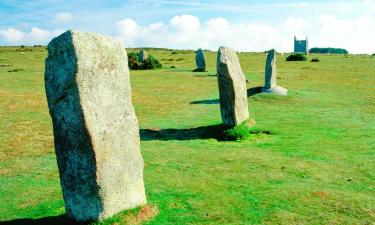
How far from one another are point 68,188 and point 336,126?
14.8 meters

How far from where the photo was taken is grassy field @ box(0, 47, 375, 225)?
35.0ft

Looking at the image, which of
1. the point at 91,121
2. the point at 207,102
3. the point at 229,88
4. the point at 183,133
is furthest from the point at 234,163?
the point at 207,102

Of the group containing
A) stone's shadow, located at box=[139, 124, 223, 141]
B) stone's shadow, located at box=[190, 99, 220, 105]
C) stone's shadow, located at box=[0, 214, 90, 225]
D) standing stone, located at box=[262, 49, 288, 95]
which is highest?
standing stone, located at box=[262, 49, 288, 95]

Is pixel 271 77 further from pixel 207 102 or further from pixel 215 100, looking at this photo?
pixel 207 102

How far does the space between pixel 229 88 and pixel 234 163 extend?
497 cm

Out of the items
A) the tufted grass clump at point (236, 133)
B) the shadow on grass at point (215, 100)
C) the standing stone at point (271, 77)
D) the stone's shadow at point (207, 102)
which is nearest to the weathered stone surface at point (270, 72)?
the standing stone at point (271, 77)

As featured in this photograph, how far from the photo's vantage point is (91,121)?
8.82 meters

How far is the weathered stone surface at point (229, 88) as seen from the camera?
734 inches

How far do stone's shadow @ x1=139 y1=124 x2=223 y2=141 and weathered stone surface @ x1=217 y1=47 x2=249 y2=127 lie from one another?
0.66 metres

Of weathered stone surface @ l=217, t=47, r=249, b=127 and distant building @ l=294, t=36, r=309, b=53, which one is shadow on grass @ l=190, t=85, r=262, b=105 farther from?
distant building @ l=294, t=36, r=309, b=53

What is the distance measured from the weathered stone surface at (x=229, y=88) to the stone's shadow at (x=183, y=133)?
656mm

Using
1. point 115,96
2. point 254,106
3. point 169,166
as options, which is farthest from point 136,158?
point 254,106

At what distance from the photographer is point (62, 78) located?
874 centimetres

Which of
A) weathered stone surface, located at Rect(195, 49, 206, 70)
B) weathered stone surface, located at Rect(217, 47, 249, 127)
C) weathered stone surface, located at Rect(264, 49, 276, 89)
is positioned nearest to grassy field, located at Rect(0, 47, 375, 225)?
weathered stone surface, located at Rect(217, 47, 249, 127)
